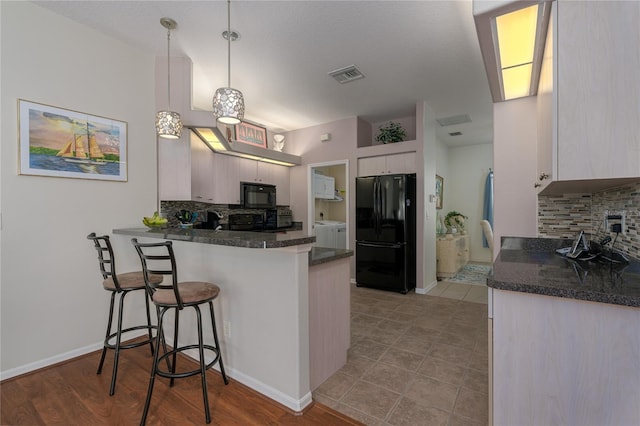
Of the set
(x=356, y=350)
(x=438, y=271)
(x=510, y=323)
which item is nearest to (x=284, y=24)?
(x=510, y=323)

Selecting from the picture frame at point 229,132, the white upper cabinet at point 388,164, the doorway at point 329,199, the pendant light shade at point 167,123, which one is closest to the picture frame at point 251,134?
the picture frame at point 229,132

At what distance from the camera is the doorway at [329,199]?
16.7 feet

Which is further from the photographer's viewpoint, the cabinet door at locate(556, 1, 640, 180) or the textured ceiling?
the textured ceiling

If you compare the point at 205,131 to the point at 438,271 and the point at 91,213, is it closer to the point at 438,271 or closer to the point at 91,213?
the point at 91,213

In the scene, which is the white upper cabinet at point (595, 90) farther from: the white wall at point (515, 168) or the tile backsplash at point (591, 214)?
the white wall at point (515, 168)

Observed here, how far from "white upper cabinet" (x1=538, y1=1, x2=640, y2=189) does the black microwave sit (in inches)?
153

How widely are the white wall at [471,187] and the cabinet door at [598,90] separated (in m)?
5.67

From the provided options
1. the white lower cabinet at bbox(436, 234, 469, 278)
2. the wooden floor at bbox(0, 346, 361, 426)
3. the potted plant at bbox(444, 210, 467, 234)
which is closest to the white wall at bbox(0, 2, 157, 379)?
the wooden floor at bbox(0, 346, 361, 426)

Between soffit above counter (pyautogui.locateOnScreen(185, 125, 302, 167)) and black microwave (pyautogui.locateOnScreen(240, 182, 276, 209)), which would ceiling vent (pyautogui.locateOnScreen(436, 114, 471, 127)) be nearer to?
soffit above counter (pyautogui.locateOnScreen(185, 125, 302, 167))

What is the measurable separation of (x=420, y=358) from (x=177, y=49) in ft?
11.3

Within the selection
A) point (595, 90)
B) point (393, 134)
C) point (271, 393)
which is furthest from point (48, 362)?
point (393, 134)

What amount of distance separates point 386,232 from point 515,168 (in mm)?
1952

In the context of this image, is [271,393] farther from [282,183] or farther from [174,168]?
[282,183]

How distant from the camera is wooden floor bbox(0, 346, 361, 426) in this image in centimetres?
162
